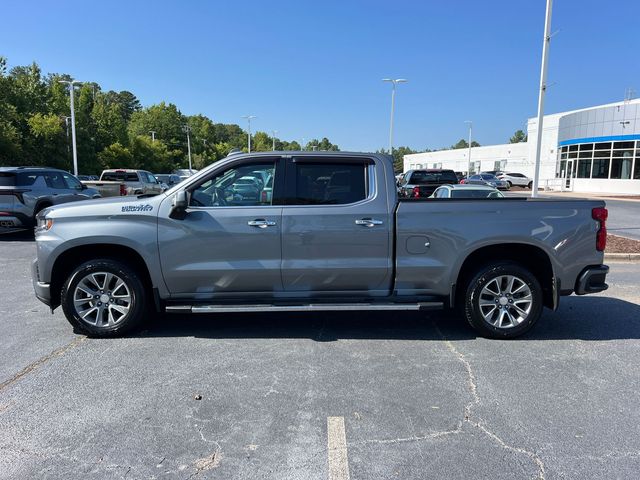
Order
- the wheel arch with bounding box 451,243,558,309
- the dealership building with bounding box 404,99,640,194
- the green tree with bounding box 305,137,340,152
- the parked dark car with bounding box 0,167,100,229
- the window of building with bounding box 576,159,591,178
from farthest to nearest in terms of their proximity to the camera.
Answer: the green tree with bounding box 305,137,340,152
the window of building with bounding box 576,159,591,178
the dealership building with bounding box 404,99,640,194
the parked dark car with bounding box 0,167,100,229
the wheel arch with bounding box 451,243,558,309

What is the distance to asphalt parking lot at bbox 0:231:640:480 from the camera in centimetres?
306

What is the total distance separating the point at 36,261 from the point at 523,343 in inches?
203

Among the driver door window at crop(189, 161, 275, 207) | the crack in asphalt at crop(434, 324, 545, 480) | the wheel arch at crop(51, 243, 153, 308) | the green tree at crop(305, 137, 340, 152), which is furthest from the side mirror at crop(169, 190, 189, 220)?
the green tree at crop(305, 137, 340, 152)

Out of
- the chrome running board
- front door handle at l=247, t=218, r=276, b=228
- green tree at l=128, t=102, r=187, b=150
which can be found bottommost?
the chrome running board

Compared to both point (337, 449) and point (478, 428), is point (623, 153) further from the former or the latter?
point (337, 449)

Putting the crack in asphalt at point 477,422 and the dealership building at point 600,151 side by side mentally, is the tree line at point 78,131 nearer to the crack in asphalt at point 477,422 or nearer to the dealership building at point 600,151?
the dealership building at point 600,151

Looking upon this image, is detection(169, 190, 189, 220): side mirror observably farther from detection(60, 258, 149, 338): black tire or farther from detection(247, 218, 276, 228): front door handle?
detection(60, 258, 149, 338): black tire

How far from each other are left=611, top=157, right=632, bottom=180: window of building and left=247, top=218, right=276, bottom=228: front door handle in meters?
36.6

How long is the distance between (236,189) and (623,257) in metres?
9.12

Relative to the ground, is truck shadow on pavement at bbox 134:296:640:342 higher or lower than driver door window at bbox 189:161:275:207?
lower

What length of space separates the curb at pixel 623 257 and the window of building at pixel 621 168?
2823 cm

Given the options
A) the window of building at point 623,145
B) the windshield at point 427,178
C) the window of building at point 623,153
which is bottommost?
the windshield at point 427,178

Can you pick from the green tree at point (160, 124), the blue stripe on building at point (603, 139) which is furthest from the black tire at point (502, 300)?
the green tree at point (160, 124)

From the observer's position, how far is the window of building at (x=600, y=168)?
118 feet
